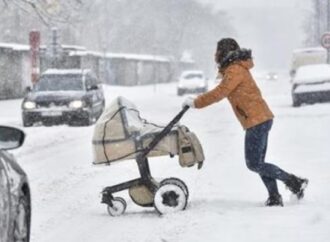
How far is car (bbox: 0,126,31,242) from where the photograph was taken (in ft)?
16.2

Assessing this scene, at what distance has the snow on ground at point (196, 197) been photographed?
24.3 feet

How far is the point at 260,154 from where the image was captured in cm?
849

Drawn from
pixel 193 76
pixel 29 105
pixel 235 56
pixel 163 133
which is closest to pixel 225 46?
pixel 235 56

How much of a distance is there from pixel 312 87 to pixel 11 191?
83.6 feet

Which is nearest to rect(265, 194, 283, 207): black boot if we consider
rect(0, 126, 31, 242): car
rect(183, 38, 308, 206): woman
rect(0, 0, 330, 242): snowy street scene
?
rect(0, 0, 330, 242): snowy street scene

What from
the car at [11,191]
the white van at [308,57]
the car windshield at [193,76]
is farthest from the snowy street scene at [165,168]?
the white van at [308,57]

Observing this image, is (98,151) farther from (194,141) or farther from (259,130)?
(259,130)

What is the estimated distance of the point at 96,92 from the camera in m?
25.2

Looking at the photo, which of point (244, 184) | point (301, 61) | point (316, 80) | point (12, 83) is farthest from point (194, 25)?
point (244, 184)

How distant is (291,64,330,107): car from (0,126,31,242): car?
24.8 m

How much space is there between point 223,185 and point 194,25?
101m

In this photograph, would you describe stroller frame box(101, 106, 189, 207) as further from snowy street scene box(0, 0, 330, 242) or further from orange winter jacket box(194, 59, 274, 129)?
orange winter jacket box(194, 59, 274, 129)

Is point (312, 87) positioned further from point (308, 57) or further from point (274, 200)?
point (308, 57)

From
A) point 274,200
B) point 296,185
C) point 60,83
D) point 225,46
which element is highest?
point 225,46
